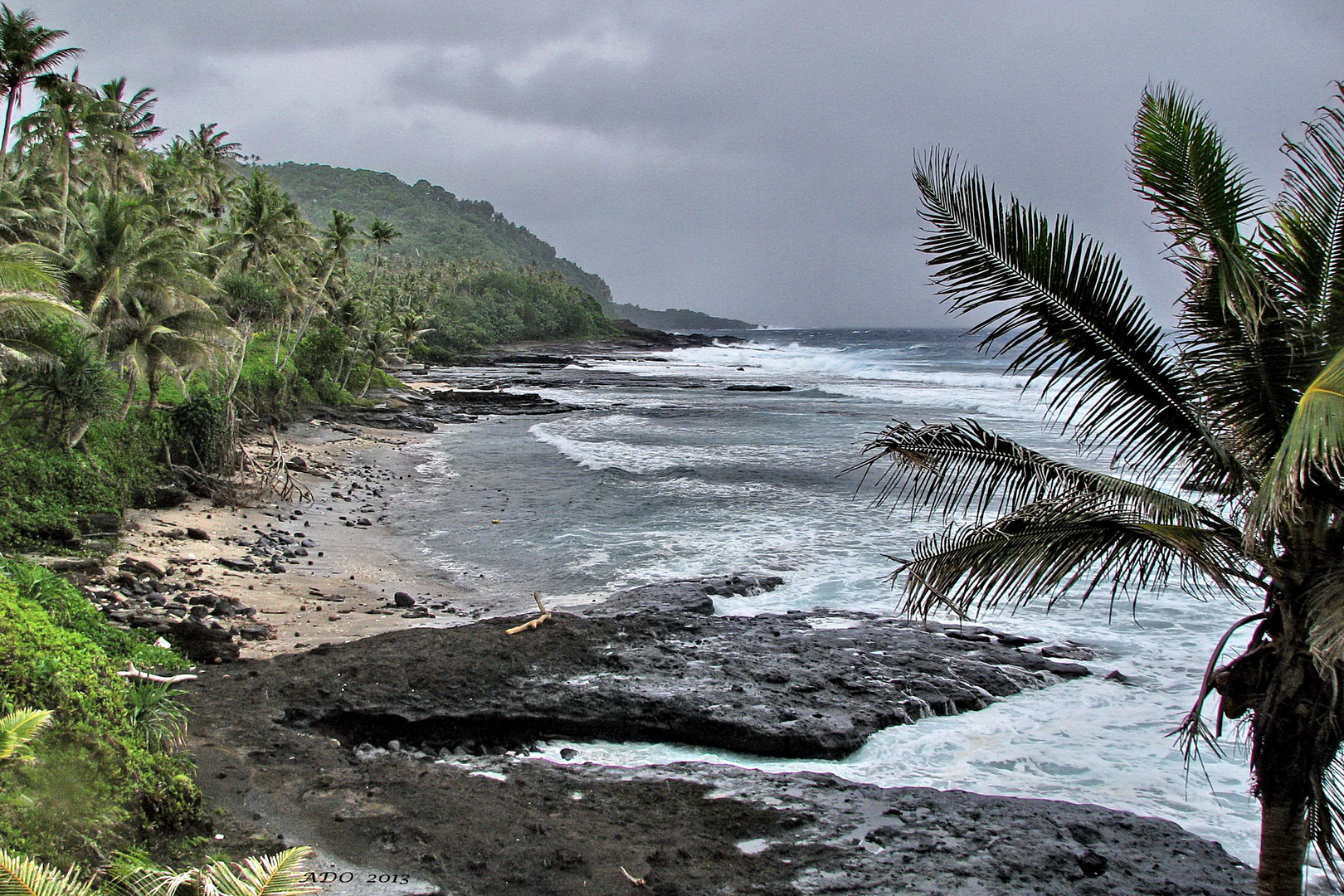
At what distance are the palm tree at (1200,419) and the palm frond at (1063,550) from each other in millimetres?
13

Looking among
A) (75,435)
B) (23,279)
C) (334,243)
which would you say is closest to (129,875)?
(23,279)

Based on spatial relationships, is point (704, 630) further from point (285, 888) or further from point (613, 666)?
point (285, 888)

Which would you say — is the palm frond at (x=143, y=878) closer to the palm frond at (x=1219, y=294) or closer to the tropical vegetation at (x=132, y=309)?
the palm frond at (x=1219, y=294)

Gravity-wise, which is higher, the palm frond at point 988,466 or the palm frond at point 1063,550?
the palm frond at point 988,466

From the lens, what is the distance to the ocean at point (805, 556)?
809 centimetres

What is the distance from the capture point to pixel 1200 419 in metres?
5.12

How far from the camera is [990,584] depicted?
16.1ft

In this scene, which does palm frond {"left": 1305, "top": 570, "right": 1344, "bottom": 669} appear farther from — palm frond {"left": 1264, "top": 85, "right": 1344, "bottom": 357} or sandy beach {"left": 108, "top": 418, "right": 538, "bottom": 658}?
sandy beach {"left": 108, "top": 418, "right": 538, "bottom": 658}

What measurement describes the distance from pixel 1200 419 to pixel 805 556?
442 inches

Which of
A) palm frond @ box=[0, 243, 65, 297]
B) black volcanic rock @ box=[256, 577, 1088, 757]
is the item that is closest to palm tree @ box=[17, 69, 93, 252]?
palm frond @ box=[0, 243, 65, 297]

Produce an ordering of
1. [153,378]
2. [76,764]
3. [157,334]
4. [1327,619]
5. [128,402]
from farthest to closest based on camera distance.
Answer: [153,378] < [157,334] < [128,402] < [76,764] < [1327,619]

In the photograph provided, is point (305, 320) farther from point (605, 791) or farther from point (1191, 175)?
point (1191, 175)

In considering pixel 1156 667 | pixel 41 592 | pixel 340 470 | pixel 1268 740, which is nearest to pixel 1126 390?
pixel 1268 740
